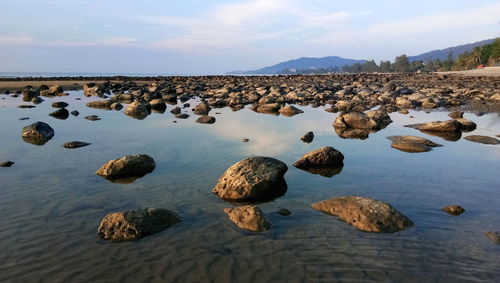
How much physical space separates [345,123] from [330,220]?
1136 cm

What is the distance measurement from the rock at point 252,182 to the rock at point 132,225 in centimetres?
170

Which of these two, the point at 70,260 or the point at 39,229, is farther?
the point at 39,229

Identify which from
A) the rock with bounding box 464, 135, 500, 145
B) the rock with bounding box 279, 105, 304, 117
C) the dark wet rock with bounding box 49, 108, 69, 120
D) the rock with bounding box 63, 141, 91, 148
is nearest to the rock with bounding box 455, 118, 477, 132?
the rock with bounding box 464, 135, 500, 145

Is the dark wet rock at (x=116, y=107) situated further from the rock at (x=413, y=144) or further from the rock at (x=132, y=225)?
the rock at (x=132, y=225)

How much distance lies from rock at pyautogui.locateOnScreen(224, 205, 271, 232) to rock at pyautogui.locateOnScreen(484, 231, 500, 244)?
3.79 metres

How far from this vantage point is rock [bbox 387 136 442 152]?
1188cm

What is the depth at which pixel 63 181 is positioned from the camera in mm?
8562

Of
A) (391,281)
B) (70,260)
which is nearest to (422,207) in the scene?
(391,281)

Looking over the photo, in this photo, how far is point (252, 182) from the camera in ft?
24.7

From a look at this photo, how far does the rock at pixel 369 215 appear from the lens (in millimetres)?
5996

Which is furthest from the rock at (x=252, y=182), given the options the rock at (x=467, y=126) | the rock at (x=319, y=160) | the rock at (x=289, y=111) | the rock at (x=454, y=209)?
the rock at (x=289, y=111)

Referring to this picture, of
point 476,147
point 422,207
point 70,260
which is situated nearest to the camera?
point 70,260

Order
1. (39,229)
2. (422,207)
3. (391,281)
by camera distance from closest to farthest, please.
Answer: (391,281)
(39,229)
(422,207)

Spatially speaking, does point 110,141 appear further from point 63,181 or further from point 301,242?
point 301,242
